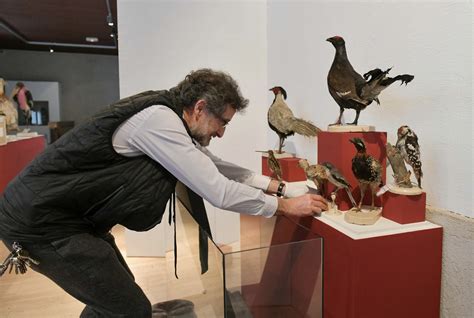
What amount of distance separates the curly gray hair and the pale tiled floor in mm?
445

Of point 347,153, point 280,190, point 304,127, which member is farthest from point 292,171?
point 347,153

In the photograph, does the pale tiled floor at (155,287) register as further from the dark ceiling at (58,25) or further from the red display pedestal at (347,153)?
the dark ceiling at (58,25)

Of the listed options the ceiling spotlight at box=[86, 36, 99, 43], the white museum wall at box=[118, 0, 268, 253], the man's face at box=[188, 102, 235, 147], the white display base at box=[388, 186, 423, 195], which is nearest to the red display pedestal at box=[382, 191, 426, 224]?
the white display base at box=[388, 186, 423, 195]

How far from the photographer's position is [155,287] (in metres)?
2.21

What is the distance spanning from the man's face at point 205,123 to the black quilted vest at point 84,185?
0.22 feet

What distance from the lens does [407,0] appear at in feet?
4.42

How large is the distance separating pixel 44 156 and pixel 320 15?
61.3 inches

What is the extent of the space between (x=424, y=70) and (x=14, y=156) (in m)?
3.45

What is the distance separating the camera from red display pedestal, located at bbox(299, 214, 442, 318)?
1.05 metres

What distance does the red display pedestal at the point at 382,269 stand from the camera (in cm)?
105

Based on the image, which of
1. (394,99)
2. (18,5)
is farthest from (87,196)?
(18,5)

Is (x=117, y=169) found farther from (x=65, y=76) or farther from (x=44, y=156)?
(x=65, y=76)

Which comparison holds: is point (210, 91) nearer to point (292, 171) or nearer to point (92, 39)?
point (292, 171)

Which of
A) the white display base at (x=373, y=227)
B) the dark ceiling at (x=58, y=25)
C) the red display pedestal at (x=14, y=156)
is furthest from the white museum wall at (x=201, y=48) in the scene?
the white display base at (x=373, y=227)
